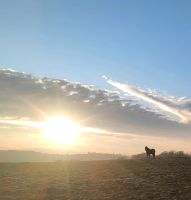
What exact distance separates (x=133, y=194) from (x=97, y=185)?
3529 millimetres

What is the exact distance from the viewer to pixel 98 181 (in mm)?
30484

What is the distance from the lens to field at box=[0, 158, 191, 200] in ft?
88.0

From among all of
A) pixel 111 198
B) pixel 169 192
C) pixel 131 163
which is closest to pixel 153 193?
pixel 169 192

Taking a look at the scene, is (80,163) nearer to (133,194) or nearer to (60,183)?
(60,183)

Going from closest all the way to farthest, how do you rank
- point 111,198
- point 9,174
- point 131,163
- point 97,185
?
point 111,198 → point 97,185 → point 9,174 → point 131,163

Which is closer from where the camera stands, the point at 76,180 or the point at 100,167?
the point at 76,180

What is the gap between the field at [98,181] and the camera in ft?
88.0

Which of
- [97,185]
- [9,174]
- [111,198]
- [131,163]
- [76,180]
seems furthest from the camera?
[131,163]

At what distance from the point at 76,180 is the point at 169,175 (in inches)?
263

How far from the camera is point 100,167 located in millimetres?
36438

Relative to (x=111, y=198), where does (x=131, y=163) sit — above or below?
above

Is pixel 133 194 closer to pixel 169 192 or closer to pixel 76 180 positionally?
pixel 169 192

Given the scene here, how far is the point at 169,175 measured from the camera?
31.3 metres

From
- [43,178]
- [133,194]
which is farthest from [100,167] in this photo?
[133,194]
